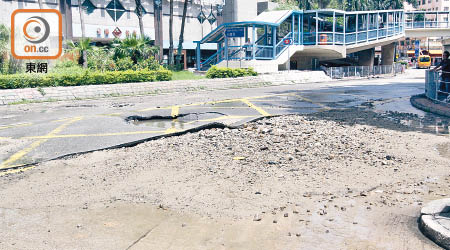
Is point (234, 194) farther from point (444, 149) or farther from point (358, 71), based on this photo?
point (358, 71)

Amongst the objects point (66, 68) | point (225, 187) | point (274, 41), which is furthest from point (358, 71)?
point (225, 187)

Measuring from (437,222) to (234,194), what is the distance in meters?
2.39

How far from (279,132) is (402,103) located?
8858mm

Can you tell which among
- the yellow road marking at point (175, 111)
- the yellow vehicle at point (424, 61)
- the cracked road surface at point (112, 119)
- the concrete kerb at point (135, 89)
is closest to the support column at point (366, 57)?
the concrete kerb at point (135, 89)

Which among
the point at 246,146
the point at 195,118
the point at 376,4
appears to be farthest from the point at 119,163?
the point at 376,4

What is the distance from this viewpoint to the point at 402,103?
16125 millimetres

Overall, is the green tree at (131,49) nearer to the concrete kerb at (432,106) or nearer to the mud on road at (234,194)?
the concrete kerb at (432,106)

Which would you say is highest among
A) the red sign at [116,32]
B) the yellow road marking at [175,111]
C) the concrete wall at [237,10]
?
the concrete wall at [237,10]

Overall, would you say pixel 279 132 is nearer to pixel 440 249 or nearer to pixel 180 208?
pixel 180 208

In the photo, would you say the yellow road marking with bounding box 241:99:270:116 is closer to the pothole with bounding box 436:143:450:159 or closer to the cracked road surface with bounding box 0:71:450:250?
the cracked road surface with bounding box 0:71:450:250

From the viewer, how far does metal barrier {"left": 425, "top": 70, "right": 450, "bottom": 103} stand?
47.1ft

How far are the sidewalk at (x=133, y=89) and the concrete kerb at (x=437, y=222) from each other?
1629 centimetres

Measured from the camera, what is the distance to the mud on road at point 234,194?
4.44m

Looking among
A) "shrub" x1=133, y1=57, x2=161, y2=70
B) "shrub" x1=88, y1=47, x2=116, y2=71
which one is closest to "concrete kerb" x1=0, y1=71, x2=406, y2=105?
"shrub" x1=133, y1=57, x2=161, y2=70
